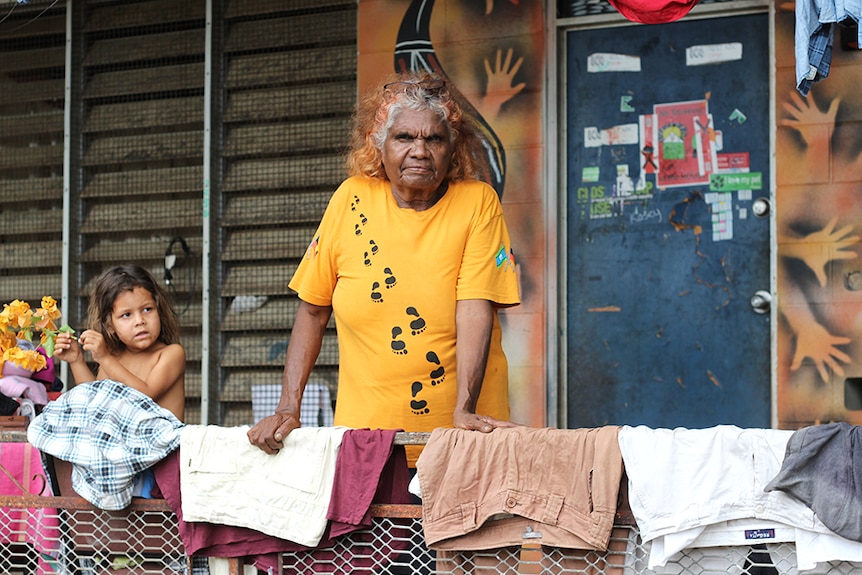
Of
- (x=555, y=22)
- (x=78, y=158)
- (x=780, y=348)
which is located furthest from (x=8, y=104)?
(x=780, y=348)

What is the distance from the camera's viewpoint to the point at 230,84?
22.1ft

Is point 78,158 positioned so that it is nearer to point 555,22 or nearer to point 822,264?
point 555,22

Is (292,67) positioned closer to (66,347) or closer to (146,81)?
(146,81)

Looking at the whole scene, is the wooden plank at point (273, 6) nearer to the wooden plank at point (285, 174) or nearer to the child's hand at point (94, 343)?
the wooden plank at point (285, 174)

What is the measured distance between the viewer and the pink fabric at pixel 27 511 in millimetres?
3402

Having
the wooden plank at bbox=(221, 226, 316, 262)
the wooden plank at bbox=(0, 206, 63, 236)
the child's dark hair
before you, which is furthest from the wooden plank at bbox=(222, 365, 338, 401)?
the child's dark hair

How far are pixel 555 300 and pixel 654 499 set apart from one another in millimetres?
3271

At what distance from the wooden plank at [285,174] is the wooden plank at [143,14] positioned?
3.21 feet

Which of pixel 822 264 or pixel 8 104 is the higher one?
pixel 8 104

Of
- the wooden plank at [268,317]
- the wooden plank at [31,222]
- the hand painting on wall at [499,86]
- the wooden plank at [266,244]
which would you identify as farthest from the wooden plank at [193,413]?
the hand painting on wall at [499,86]

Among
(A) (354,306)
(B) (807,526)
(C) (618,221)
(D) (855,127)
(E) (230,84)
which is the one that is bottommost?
(B) (807,526)

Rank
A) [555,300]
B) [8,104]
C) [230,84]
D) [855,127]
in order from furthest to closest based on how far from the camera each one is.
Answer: [8,104] → [230,84] → [555,300] → [855,127]

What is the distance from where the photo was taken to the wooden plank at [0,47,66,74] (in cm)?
707

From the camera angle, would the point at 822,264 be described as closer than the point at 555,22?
Yes
